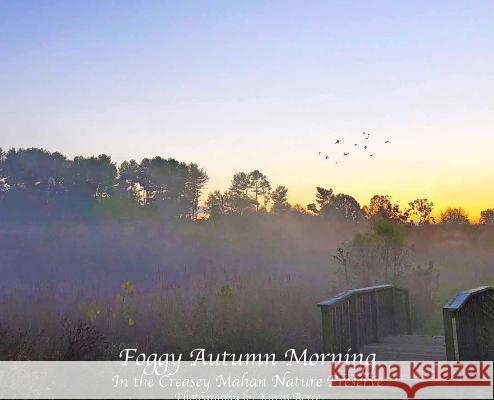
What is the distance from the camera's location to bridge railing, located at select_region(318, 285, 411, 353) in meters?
7.94

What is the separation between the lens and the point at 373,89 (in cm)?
1622

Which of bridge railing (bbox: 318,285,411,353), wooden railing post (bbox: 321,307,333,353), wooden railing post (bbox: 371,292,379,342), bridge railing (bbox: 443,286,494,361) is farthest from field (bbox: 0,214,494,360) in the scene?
bridge railing (bbox: 443,286,494,361)

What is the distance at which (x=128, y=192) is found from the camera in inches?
2295

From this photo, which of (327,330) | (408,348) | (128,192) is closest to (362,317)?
(408,348)

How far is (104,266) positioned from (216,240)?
984cm

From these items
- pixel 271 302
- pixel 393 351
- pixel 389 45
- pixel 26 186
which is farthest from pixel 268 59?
pixel 26 186

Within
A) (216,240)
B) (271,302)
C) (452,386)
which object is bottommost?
(452,386)

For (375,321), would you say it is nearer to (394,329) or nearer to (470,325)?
(394,329)

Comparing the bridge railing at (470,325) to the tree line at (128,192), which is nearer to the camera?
the bridge railing at (470,325)

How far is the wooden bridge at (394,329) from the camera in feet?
24.4

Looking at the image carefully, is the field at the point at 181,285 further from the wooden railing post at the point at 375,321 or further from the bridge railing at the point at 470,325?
the bridge railing at the point at 470,325

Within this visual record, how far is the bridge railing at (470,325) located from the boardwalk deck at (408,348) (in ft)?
1.74

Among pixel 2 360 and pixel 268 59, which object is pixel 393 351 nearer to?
pixel 2 360

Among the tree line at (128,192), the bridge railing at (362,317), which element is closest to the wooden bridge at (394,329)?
the bridge railing at (362,317)
